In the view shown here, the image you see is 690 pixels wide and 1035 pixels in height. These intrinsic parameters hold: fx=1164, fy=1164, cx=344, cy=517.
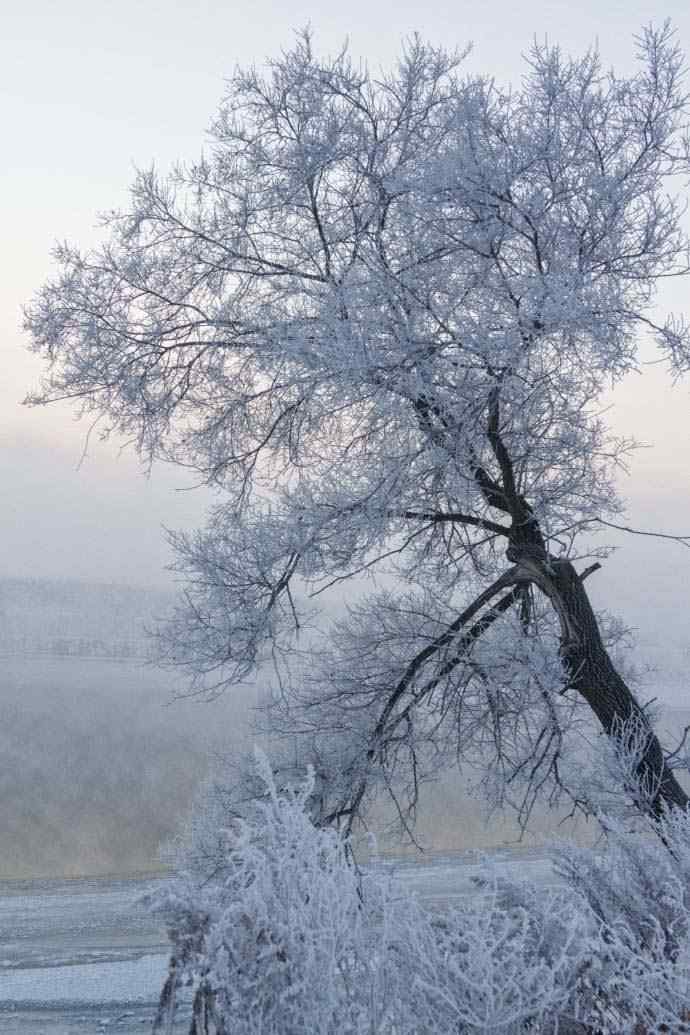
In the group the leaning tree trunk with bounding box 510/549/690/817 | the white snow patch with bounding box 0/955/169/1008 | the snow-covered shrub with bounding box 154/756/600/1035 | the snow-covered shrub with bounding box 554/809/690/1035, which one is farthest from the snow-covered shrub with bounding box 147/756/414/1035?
the leaning tree trunk with bounding box 510/549/690/817

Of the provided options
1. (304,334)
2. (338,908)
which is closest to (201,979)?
(338,908)

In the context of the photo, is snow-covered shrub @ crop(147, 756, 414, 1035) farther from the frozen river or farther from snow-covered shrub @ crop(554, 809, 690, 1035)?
snow-covered shrub @ crop(554, 809, 690, 1035)

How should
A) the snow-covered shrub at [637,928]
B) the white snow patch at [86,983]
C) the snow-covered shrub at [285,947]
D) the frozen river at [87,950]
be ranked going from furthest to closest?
the white snow patch at [86,983] → the frozen river at [87,950] → the snow-covered shrub at [637,928] → the snow-covered shrub at [285,947]

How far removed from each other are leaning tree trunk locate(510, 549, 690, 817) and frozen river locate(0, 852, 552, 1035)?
118 centimetres

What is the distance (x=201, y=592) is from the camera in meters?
8.34

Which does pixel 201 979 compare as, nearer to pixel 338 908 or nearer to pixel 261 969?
pixel 261 969

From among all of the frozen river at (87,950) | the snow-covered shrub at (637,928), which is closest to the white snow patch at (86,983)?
the frozen river at (87,950)

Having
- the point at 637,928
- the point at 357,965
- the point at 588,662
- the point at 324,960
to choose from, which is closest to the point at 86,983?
the point at 588,662

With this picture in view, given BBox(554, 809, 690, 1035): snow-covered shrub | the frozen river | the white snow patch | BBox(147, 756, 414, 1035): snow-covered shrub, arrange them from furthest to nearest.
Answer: the white snow patch < the frozen river < BBox(554, 809, 690, 1035): snow-covered shrub < BBox(147, 756, 414, 1035): snow-covered shrub

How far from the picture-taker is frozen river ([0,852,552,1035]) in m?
7.31

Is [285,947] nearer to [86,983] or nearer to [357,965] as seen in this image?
[357,965]

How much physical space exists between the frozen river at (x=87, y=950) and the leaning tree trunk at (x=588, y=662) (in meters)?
1.18

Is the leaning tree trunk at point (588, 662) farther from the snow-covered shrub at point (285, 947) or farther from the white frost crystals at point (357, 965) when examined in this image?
the snow-covered shrub at point (285, 947)

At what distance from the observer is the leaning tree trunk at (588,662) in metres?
7.91
